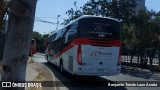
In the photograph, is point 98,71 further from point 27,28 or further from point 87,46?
point 27,28

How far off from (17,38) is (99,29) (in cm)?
1063

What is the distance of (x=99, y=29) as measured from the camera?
1396 centimetres

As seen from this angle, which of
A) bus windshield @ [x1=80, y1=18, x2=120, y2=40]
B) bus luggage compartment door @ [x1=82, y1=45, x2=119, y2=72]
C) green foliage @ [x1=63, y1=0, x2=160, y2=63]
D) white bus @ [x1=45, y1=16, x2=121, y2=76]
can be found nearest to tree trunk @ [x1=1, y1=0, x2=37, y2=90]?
white bus @ [x1=45, y1=16, x2=121, y2=76]

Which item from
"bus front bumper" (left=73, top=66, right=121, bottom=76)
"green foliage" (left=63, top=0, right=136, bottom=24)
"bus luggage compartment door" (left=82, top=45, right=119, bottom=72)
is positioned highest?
"green foliage" (left=63, top=0, right=136, bottom=24)

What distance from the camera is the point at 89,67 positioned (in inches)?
535

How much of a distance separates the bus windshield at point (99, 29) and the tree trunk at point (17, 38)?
1021 cm

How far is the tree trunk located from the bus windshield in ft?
33.5

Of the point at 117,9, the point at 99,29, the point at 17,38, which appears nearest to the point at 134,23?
the point at 117,9

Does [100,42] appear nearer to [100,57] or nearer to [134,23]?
[100,57]

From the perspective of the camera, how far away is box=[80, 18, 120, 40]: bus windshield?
13805 millimetres

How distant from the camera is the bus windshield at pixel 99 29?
13805 mm

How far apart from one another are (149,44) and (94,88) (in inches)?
719

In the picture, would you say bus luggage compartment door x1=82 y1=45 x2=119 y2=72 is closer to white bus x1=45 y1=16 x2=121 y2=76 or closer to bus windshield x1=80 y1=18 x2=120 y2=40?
white bus x1=45 y1=16 x2=121 y2=76

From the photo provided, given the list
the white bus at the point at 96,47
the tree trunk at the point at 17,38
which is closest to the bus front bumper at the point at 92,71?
the white bus at the point at 96,47
